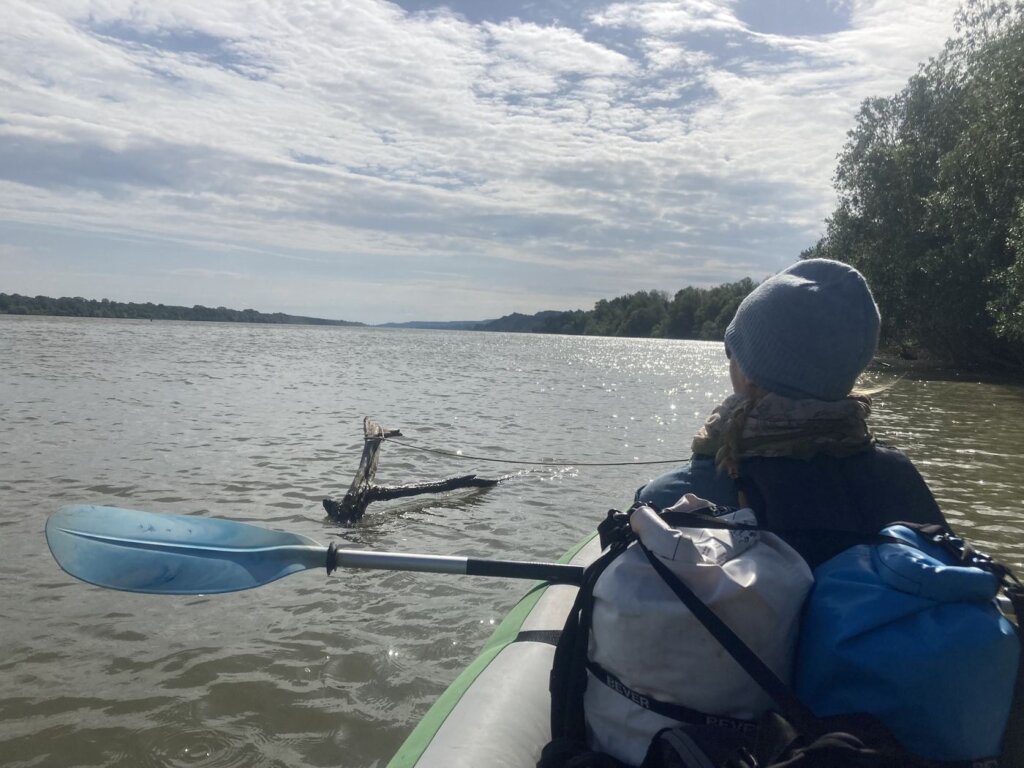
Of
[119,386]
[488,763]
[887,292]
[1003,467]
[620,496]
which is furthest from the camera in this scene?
[887,292]

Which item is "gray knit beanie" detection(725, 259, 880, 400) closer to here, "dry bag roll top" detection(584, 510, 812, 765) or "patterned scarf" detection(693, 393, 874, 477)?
"patterned scarf" detection(693, 393, 874, 477)

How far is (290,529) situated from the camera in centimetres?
675

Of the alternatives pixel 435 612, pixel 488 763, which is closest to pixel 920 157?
pixel 435 612

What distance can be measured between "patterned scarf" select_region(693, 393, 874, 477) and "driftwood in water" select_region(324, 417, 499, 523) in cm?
563

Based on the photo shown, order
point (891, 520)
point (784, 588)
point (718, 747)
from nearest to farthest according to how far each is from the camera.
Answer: point (718, 747)
point (784, 588)
point (891, 520)

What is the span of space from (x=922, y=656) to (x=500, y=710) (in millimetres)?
1407

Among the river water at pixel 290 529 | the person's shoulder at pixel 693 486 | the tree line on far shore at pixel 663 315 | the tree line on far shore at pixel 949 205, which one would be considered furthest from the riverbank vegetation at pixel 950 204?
the tree line on far shore at pixel 663 315

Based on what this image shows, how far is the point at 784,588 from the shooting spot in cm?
150

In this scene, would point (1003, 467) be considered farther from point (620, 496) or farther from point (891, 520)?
point (891, 520)

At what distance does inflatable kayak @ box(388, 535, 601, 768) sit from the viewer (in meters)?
2.20

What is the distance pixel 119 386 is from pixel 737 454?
57.1 feet

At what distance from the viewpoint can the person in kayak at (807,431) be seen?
1.89 m

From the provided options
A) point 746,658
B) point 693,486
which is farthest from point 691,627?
point 693,486

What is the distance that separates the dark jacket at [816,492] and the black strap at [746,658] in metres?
0.39
